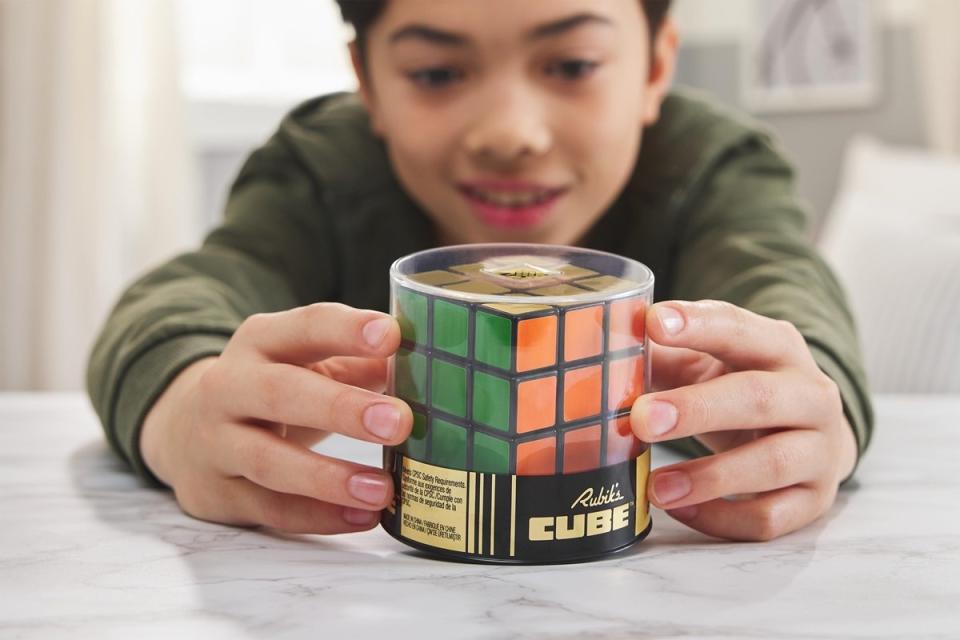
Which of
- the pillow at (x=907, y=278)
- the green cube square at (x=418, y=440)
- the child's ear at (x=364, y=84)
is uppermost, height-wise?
the child's ear at (x=364, y=84)

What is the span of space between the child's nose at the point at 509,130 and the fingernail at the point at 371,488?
0.43m

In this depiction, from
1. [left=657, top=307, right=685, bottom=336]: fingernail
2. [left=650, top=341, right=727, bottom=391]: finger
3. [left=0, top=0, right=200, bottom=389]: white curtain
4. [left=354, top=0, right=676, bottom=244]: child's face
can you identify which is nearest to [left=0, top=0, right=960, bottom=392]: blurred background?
[left=0, top=0, right=200, bottom=389]: white curtain

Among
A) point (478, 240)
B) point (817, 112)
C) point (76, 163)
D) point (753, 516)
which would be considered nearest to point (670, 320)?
point (753, 516)

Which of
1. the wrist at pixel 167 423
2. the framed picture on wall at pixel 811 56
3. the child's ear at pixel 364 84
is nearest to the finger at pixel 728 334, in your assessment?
the wrist at pixel 167 423

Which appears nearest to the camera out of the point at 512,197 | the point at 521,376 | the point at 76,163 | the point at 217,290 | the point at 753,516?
the point at 521,376

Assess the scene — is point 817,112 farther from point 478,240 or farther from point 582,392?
point 582,392

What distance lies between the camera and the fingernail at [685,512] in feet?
2.08

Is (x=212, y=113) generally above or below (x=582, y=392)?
above

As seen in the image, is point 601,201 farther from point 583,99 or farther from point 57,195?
point 57,195

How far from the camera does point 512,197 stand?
1026mm

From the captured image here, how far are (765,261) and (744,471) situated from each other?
1.18ft

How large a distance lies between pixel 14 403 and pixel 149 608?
0.51 meters

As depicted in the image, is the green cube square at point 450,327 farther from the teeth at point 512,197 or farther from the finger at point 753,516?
the teeth at point 512,197

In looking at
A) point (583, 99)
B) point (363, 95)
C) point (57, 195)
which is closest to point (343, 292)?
point (363, 95)
